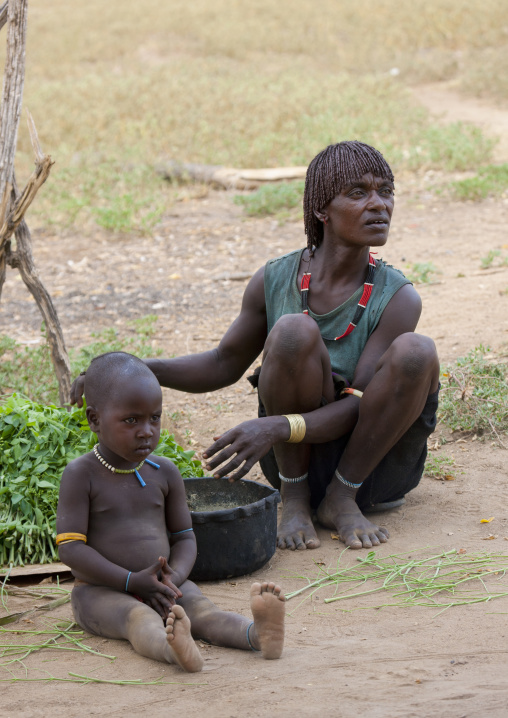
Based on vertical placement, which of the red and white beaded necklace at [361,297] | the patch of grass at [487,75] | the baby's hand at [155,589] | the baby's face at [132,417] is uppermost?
the patch of grass at [487,75]

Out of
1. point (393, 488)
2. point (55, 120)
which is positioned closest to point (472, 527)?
point (393, 488)

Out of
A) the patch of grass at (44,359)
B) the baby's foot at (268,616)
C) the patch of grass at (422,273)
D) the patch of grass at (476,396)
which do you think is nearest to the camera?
the baby's foot at (268,616)

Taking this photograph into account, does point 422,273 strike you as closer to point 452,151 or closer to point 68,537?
point 452,151

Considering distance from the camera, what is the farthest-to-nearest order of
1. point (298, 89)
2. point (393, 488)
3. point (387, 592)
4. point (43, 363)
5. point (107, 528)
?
1. point (298, 89)
2. point (43, 363)
3. point (393, 488)
4. point (387, 592)
5. point (107, 528)

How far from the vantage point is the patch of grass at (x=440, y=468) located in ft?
12.1

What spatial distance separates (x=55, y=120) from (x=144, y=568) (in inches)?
387

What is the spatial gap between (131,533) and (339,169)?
4.94 feet

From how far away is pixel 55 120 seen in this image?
11.2 m

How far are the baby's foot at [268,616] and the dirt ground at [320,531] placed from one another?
48mm

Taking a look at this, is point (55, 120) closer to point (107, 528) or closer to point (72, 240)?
point (72, 240)

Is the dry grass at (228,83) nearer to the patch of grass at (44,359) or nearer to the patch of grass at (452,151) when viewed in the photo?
the patch of grass at (452,151)

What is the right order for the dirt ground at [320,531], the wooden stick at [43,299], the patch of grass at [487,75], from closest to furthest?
the dirt ground at [320,531], the wooden stick at [43,299], the patch of grass at [487,75]

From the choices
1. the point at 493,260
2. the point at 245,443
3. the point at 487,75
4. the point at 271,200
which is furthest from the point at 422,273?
the point at 487,75

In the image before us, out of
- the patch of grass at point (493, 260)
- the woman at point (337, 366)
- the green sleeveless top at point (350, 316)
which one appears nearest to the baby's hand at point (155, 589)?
the woman at point (337, 366)
